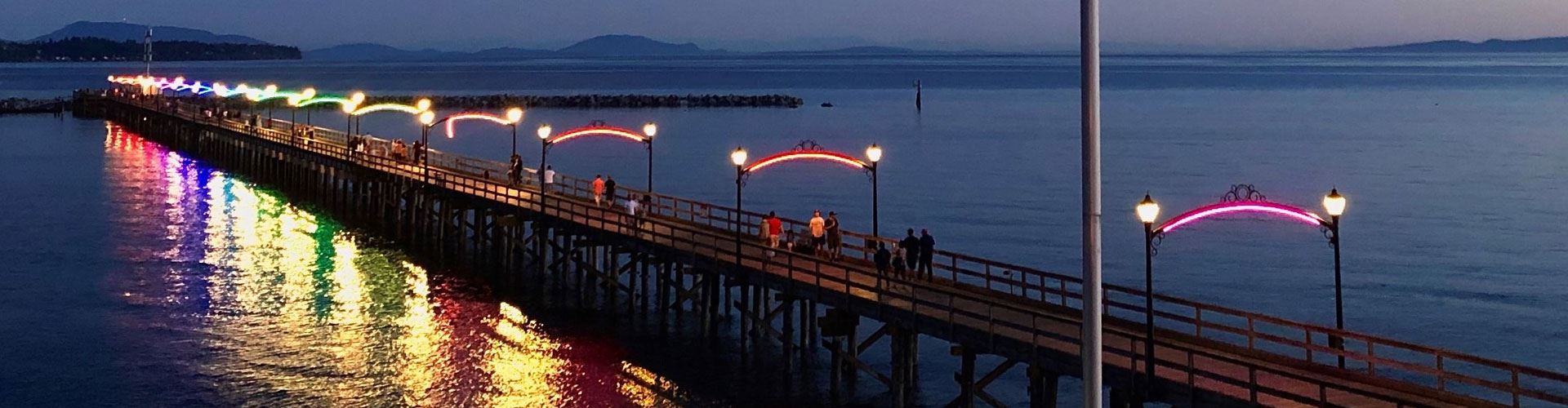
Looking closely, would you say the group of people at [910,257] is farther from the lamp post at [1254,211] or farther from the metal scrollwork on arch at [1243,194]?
the lamp post at [1254,211]

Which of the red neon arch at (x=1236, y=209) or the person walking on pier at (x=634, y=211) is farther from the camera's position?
the person walking on pier at (x=634, y=211)

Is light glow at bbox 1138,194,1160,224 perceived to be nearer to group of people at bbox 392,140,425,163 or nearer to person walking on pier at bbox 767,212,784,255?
person walking on pier at bbox 767,212,784,255

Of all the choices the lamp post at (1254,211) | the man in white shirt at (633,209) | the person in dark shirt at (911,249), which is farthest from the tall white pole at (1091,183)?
the man in white shirt at (633,209)

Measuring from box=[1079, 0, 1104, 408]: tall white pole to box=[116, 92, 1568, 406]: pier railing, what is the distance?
185 inches

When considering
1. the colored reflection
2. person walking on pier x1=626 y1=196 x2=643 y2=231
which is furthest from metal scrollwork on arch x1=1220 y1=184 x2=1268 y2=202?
person walking on pier x1=626 y1=196 x2=643 y2=231

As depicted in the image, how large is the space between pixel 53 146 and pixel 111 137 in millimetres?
7731

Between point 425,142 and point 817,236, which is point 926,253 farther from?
point 425,142

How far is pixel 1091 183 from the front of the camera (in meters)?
15.0

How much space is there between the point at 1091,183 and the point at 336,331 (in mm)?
24327

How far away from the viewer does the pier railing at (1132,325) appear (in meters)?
20.6

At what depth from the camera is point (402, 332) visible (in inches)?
1427

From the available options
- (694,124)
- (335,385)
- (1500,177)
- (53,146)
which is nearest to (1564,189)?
(1500,177)

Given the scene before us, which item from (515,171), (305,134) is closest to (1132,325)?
(515,171)

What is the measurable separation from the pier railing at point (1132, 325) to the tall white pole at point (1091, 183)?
15.4 feet
